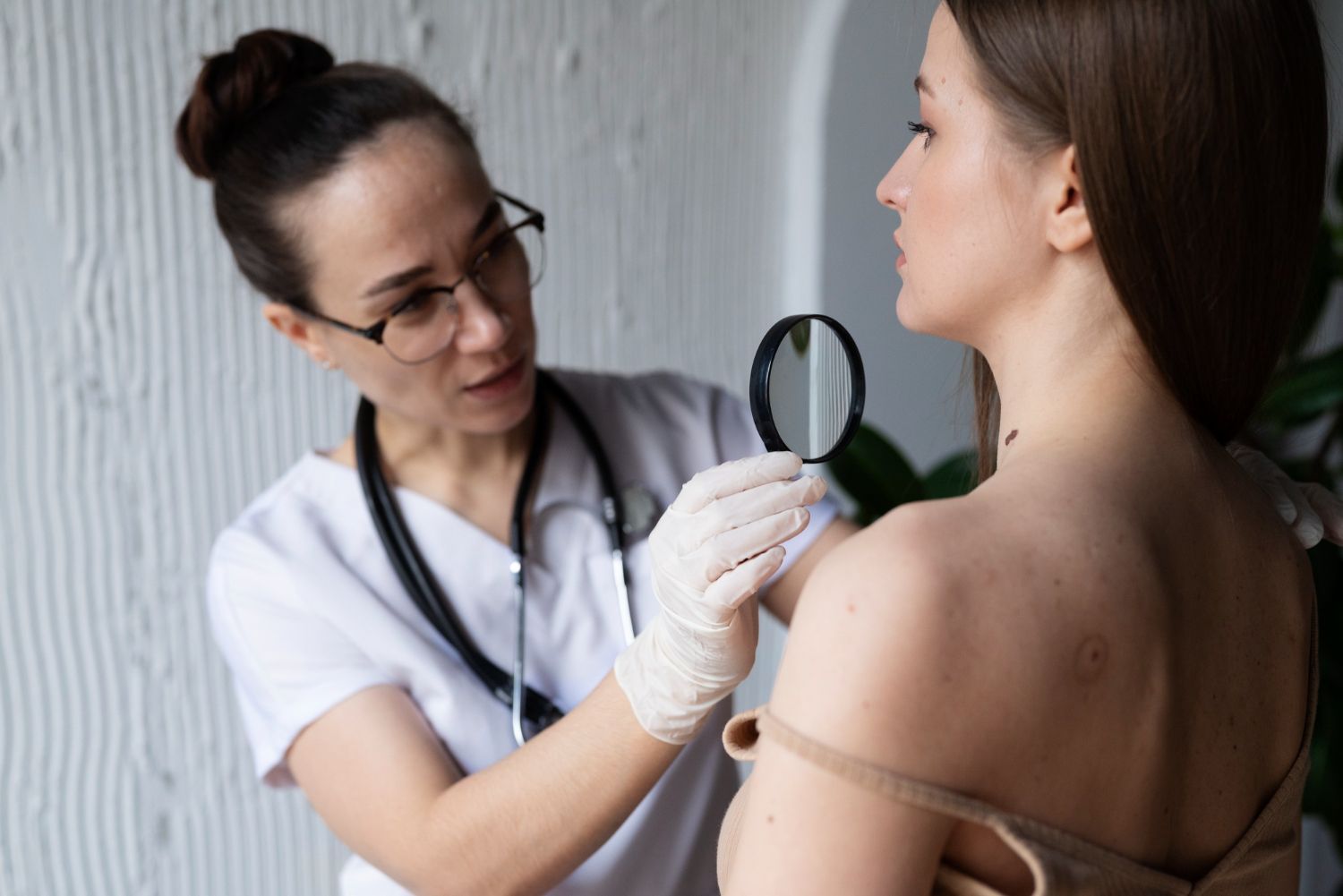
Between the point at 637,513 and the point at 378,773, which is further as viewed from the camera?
the point at 637,513

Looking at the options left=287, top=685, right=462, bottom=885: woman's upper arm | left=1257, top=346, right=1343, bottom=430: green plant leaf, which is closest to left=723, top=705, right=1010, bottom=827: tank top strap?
left=287, top=685, right=462, bottom=885: woman's upper arm

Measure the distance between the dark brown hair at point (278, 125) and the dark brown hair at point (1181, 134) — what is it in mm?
718

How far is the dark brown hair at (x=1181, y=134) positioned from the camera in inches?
25.6

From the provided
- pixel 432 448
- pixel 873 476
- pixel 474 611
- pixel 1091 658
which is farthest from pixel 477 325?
pixel 1091 658

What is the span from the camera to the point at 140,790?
1.76m

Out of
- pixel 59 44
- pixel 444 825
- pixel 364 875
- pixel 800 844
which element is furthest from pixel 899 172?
pixel 59 44

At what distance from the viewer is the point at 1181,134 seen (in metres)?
0.65

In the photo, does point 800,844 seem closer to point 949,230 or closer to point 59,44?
point 949,230

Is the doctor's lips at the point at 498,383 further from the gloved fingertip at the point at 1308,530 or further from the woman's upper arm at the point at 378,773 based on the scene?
the gloved fingertip at the point at 1308,530

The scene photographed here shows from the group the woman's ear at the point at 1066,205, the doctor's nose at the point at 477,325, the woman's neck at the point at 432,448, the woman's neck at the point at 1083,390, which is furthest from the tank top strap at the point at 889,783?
the woman's neck at the point at 432,448

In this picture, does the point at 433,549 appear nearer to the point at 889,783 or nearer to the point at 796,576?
the point at 796,576

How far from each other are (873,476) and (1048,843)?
1.09m

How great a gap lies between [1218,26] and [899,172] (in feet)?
0.66

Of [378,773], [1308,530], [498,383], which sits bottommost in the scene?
[378,773]
